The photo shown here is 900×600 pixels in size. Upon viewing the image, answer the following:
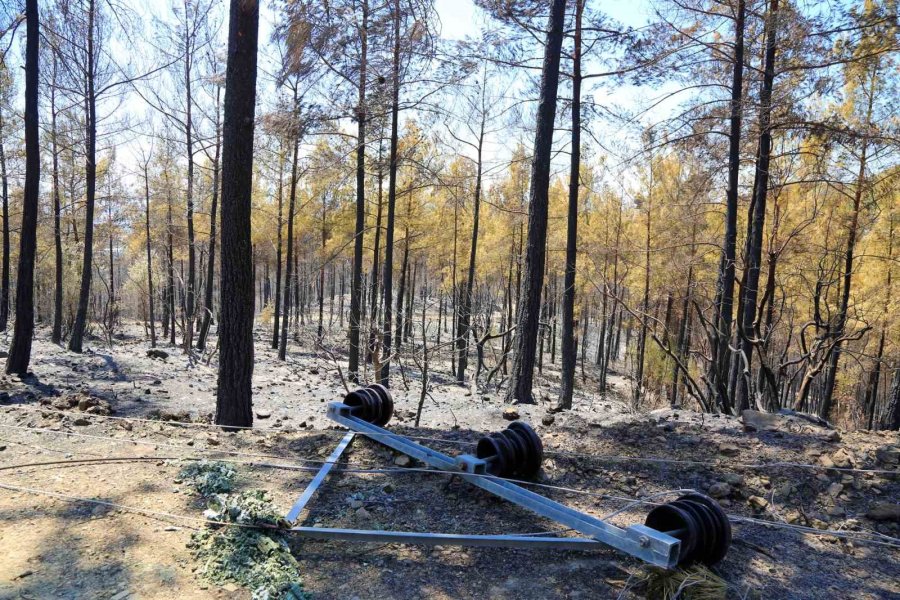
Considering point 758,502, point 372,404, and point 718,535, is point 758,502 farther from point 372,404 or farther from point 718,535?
point 372,404

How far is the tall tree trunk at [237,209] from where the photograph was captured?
203 inches

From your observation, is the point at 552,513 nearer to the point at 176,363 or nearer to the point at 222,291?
the point at 222,291

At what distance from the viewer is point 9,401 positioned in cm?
611

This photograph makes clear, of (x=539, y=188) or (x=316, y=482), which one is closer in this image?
(x=316, y=482)

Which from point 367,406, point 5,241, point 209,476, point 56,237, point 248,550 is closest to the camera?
point 248,550

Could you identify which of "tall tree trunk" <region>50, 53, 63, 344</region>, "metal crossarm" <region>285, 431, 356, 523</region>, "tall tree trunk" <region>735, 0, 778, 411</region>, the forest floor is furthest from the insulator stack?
"tall tree trunk" <region>50, 53, 63, 344</region>

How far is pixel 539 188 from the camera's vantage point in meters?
7.66

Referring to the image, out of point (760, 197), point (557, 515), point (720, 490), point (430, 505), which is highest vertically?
point (760, 197)

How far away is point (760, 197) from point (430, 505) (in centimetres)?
919

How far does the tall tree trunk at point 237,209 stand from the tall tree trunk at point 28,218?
491 centimetres

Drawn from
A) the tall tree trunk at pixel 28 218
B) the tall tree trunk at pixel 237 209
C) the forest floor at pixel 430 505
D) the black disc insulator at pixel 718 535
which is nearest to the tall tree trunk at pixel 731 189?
the forest floor at pixel 430 505

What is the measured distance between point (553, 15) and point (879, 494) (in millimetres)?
6824

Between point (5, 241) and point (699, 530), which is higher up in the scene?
point (5, 241)

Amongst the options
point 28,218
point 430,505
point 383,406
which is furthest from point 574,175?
point 28,218
